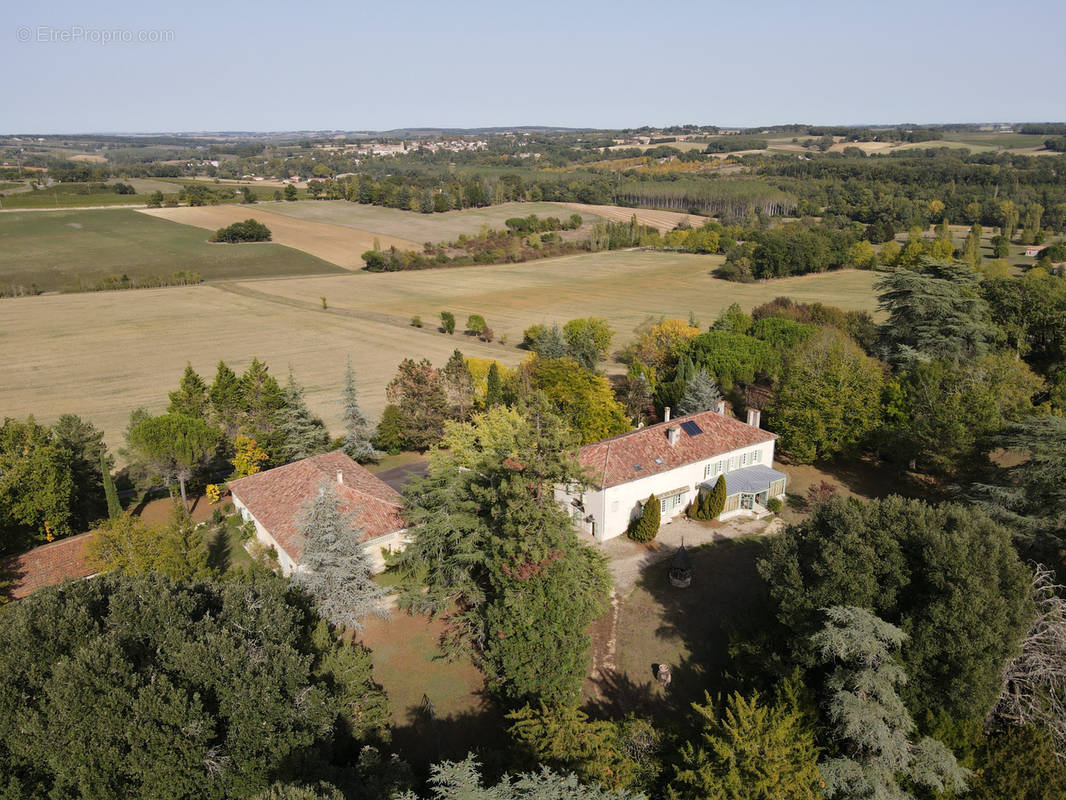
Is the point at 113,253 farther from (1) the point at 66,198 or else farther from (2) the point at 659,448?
(2) the point at 659,448

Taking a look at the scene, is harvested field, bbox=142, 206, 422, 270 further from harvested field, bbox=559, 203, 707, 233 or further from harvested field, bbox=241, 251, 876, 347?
harvested field, bbox=559, 203, 707, 233

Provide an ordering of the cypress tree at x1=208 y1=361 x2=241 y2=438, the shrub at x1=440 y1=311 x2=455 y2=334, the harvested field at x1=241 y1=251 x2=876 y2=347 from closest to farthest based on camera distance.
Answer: the cypress tree at x1=208 y1=361 x2=241 y2=438 → the shrub at x1=440 y1=311 x2=455 y2=334 → the harvested field at x1=241 y1=251 x2=876 y2=347

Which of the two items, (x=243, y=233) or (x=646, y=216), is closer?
(x=243, y=233)

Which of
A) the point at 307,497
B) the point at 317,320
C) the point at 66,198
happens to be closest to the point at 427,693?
the point at 307,497

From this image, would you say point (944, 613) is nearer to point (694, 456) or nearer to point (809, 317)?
point (694, 456)

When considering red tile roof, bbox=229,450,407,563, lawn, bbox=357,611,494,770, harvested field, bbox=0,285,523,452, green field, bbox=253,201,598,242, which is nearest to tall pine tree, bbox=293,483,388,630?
lawn, bbox=357,611,494,770

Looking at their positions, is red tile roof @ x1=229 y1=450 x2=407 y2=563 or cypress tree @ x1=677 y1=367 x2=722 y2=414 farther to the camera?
cypress tree @ x1=677 y1=367 x2=722 y2=414

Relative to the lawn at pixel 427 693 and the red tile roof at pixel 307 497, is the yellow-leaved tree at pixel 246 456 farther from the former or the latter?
the lawn at pixel 427 693
